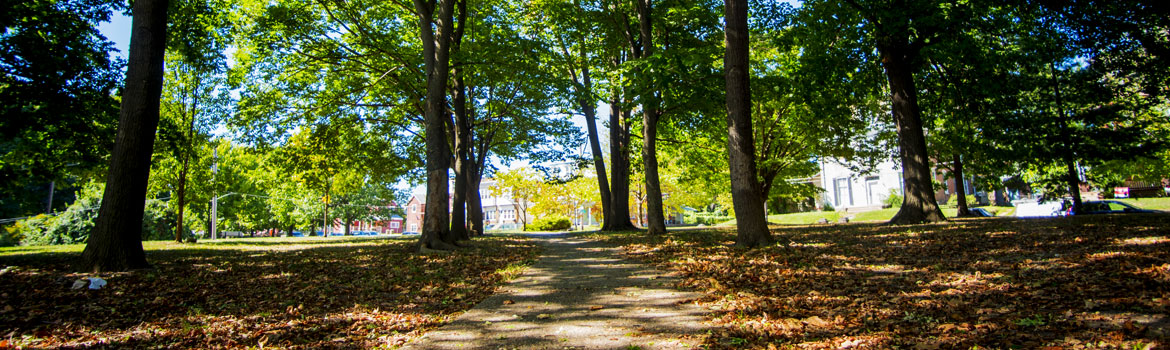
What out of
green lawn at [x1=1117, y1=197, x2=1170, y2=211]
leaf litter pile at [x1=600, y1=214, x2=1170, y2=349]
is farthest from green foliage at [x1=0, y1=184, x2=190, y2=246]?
green lawn at [x1=1117, y1=197, x2=1170, y2=211]

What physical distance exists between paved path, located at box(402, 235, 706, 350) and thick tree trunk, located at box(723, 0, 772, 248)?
2.88 meters

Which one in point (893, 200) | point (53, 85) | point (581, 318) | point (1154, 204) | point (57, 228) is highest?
point (53, 85)

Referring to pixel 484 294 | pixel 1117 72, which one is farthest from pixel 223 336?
pixel 1117 72

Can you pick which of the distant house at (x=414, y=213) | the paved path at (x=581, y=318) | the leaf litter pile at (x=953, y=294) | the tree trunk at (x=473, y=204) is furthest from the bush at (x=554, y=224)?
the distant house at (x=414, y=213)

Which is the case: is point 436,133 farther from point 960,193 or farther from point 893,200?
point 893,200

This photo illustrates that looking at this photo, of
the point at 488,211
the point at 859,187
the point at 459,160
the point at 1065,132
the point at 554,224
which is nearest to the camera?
the point at 459,160

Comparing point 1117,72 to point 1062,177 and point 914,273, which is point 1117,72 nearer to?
point 1062,177

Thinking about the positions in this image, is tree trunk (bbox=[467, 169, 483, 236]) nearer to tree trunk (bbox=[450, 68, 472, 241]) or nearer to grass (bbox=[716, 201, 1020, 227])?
tree trunk (bbox=[450, 68, 472, 241])

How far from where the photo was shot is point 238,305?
573 centimetres

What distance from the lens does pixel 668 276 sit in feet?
23.0

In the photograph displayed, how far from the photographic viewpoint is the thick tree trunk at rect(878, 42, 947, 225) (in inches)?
556

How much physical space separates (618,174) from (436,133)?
10.1m

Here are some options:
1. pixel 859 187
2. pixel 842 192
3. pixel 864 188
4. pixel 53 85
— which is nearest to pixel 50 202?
pixel 53 85

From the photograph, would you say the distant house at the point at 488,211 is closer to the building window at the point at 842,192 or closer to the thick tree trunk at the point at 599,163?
the building window at the point at 842,192
